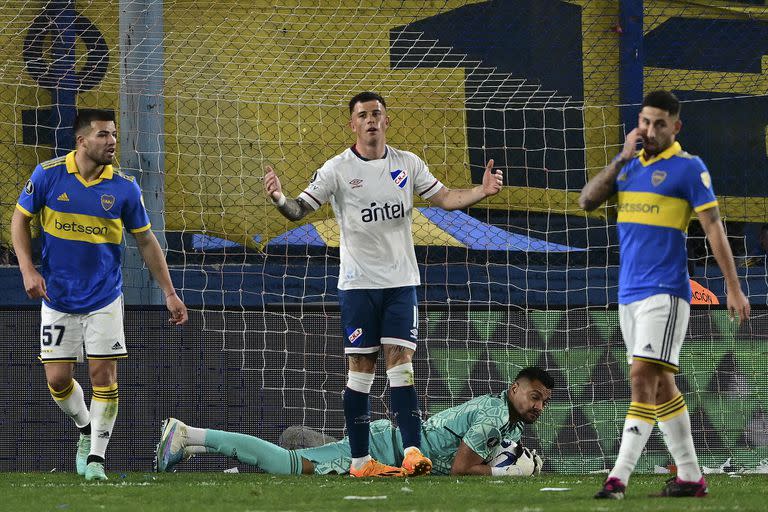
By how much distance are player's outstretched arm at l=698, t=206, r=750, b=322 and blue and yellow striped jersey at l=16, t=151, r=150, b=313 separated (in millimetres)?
3509

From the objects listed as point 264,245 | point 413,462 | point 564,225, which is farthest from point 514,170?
point 413,462

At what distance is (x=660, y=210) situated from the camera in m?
6.15

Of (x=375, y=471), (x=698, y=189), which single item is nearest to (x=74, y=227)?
(x=375, y=471)

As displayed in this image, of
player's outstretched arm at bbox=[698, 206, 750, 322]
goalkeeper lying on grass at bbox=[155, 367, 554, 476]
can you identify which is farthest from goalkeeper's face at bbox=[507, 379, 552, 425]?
player's outstretched arm at bbox=[698, 206, 750, 322]

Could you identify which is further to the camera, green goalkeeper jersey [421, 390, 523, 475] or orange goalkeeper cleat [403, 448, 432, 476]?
green goalkeeper jersey [421, 390, 523, 475]

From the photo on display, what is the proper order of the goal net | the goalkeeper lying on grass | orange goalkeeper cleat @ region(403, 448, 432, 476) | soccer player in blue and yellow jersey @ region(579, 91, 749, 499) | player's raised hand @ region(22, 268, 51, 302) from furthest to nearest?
the goal net < the goalkeeper lying on grass < orange goalkeeper cleat @ region(403, 448, 432, 476) < player's raised hand @ region(22, 268, 51, 302) < soccer player in blue and yellow jersey @ region(579, 91, 749, 499)

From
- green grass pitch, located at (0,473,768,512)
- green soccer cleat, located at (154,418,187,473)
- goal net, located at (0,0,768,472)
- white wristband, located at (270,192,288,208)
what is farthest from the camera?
goal net, located at (0,0,768,472)

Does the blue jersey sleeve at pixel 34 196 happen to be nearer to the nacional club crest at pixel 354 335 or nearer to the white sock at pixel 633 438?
the nacional club crest at pixel 354 335

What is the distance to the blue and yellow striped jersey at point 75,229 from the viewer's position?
7723 mm

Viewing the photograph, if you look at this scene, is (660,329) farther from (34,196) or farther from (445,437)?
(34,196)

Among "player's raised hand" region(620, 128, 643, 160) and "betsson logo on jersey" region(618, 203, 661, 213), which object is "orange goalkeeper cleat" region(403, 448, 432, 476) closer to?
"betsson logo on jersey" region(618, 203, 661, 213)

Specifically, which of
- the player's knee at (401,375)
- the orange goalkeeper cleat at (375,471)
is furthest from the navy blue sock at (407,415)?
the orange goalkeeper cleat at (375,471)

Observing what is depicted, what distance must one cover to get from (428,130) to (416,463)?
5126mm

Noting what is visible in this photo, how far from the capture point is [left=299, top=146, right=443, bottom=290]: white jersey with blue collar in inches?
311
